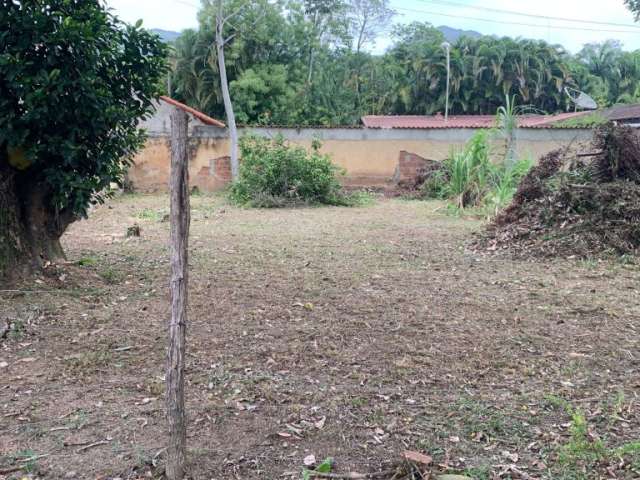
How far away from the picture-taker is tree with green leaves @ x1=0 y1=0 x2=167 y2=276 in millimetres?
4133

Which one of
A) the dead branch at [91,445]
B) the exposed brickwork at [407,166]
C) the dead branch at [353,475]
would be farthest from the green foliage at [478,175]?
the dead branch at [91,445]

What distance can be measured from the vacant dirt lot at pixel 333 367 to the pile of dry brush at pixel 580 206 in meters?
0.47

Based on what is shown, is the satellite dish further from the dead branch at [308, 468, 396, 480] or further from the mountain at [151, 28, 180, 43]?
the dead branch at [308, 468, 396, 480]

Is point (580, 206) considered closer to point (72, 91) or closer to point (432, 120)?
point (72, 91)

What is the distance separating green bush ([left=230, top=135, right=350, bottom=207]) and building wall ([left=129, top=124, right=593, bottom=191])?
216cm

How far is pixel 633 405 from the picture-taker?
283cm

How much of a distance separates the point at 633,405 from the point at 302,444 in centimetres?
157

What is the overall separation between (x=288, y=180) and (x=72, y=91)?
7.73 meters

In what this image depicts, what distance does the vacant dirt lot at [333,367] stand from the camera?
2.44 m

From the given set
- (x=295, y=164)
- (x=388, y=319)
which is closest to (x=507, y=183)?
(x=295, y=164)

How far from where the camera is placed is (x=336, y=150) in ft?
47.5

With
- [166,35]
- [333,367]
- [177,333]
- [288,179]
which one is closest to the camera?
[177,333]

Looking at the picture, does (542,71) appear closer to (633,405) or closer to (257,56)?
(257,56)

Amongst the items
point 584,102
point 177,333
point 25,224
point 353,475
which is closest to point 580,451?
point 353,475
